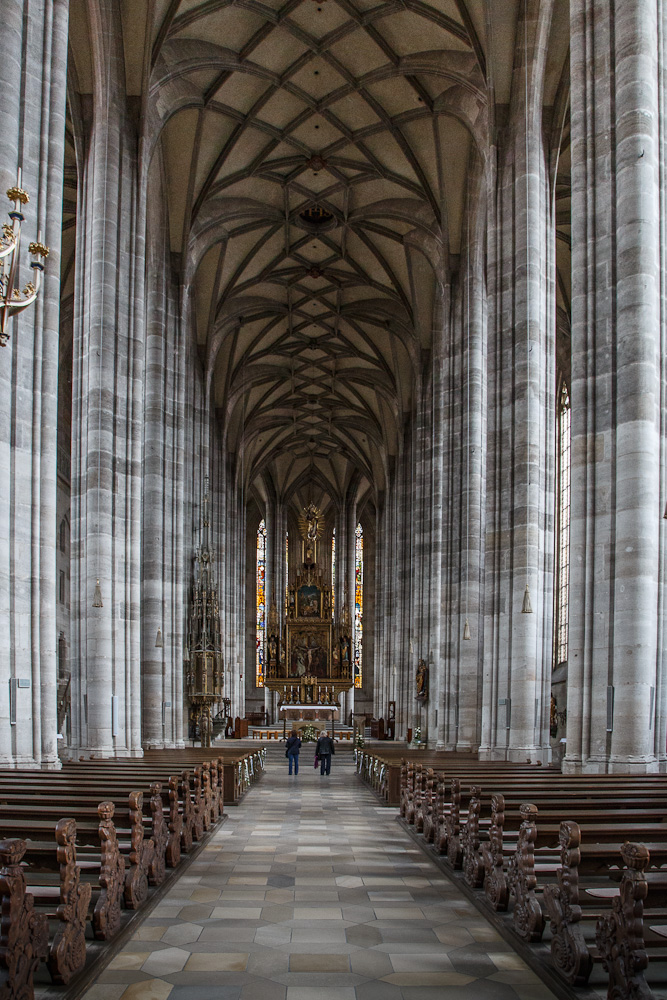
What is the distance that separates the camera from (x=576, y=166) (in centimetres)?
1477

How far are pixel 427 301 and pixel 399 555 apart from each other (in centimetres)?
1423

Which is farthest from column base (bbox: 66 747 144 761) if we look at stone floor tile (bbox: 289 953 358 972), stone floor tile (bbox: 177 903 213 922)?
stone floor tile (bbox: 289 953 358 972)

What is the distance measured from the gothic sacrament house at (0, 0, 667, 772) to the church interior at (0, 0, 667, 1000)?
8cm

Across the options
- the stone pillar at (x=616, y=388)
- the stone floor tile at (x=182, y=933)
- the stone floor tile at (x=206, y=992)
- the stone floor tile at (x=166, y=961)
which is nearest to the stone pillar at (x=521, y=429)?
the stone pillar at (x=616, y=388)

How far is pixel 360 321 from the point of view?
40.5 meters

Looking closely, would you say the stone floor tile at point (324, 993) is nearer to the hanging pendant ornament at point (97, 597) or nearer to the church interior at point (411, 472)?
the church interior at point (411, 472)

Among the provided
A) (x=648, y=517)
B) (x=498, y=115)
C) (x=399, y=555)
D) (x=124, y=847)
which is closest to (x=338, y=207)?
(x=498, y=115)

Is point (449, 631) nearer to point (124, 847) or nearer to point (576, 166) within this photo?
point (576, 166)

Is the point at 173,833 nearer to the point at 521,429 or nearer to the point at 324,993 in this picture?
the point at 324,993

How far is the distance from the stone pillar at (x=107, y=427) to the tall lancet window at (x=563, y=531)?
16.4 m

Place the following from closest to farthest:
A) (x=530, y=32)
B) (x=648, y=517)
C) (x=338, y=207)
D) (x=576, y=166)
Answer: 1. (x=648, y=517)
2. (x=576, y=166)
3. (x=530, y=32)
4. (x=338, y=207)

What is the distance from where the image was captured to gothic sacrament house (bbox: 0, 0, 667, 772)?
13023 millimetres

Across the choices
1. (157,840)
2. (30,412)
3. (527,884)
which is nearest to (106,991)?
(527,884)

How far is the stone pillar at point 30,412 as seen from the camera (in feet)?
39.5
